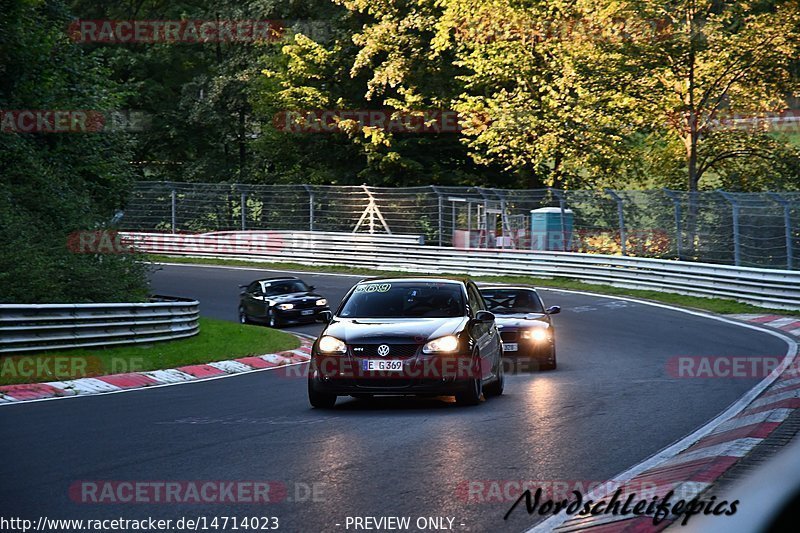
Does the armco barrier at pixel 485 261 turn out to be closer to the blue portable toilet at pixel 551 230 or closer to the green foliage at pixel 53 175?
the blue portable toilet at pixel 551 230

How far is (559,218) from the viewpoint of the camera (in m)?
40.5

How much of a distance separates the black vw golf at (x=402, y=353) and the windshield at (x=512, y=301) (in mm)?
6038

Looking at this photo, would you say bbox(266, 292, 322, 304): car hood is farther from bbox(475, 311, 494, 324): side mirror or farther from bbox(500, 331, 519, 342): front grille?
bbox(475, 311, 494, 324): side mirror

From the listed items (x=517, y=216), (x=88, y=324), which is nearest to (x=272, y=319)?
(x=88, y=324)

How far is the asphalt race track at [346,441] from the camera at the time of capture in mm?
7094

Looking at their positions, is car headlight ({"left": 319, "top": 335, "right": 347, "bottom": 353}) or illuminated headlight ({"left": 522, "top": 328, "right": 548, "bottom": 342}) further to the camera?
illuminated headlight ({"left": 522, "top": 328, "right": 548, "bottom": 342})

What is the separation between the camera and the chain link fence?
31.5 meters

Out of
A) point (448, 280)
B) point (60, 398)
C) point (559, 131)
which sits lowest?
point (60, 398)

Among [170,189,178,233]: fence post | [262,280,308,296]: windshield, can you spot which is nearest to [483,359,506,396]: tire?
[262,280,308,296]: windshield

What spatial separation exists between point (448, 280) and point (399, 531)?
26.9 ft

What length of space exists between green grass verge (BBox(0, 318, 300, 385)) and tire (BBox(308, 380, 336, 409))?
4.83 m

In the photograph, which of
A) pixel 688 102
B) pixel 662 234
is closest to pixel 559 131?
pixel 688 102

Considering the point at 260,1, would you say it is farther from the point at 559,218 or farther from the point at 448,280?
the point at 448,280

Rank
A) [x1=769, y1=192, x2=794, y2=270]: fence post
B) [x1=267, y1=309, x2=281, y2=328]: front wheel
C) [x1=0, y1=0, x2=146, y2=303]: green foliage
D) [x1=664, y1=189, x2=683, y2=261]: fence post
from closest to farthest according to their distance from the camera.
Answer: [x1=0, y1=0, x2=146, y2=303]: green foliage → [x1=769, y1=192, x2=794, y2=270]: fence post → [x1=267, y1=309, x2=281, y2=328]: front wheel → [x1=664, y1=189, x2=683, y2=261]: fence post
